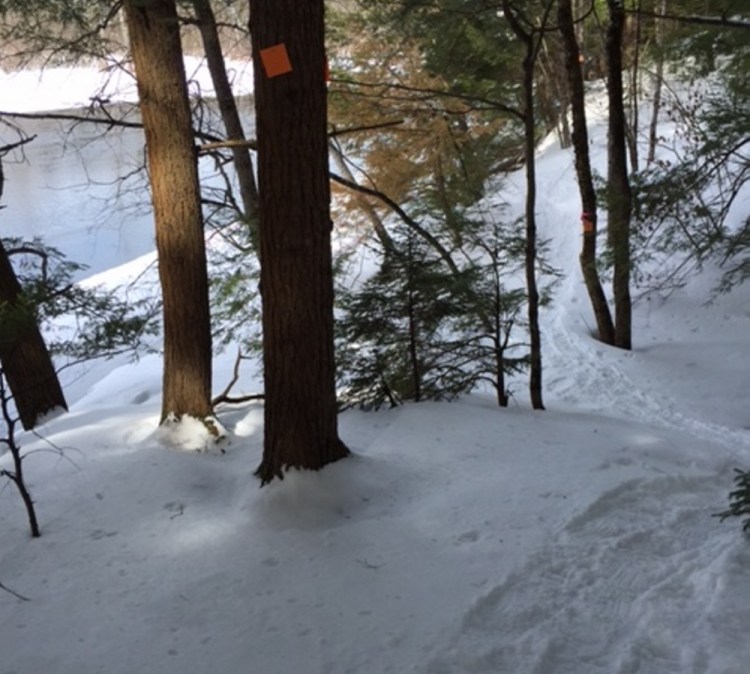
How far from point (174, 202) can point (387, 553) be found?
2873mm

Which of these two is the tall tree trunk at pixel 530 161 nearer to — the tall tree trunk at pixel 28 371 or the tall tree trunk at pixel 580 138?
the tall tree trunk at pixel 580 138

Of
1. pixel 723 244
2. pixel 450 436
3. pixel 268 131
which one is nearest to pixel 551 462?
pixel 450 436

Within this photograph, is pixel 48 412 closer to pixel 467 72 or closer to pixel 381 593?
pixel 381 593

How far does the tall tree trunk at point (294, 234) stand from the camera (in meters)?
3.22

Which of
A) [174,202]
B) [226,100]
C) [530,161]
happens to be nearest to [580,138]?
A: [530,161]

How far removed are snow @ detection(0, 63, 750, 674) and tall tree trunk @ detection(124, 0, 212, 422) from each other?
0.42m

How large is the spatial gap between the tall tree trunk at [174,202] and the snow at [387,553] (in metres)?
0.42

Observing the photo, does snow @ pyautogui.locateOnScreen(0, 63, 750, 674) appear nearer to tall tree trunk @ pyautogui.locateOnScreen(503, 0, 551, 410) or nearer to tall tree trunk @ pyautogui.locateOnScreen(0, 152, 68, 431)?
tall tree trunk @ pyautogui.locateOnScreen(503, 0, 551, 410)

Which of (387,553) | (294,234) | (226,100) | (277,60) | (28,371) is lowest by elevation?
(387,553)

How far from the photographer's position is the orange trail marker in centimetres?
318

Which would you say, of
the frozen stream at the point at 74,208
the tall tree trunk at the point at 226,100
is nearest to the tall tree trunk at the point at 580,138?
the tall tree trunk at the point at 226,100

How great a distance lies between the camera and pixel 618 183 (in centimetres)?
838

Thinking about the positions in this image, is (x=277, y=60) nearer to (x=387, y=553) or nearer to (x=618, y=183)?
(x=387, y=553)

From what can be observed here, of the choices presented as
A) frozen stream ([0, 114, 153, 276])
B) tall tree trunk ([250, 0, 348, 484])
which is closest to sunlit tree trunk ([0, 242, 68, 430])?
tall tree trunk ([250, 0, 348, 484])
